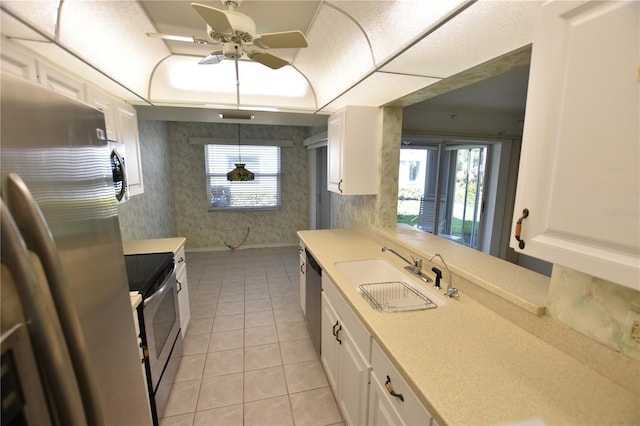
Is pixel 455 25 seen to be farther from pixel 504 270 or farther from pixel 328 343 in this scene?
pixel 328 343

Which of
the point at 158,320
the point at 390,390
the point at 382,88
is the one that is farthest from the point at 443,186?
the point at 158,320

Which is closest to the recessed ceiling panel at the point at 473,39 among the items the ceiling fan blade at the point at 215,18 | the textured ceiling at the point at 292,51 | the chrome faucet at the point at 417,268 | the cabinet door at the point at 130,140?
the textured ceiling at the point at 292,51

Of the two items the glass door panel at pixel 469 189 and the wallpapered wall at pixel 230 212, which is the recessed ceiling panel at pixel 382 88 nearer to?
the glass door panel at pixel 469 189

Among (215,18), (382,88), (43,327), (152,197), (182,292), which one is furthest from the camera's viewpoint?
(152,197)

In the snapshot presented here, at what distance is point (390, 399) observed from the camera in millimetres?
1139

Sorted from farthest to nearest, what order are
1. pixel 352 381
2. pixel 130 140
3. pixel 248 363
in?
pixel 130 140 < pixel 248 363 < pixel 352 381

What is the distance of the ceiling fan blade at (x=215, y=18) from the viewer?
1.30 metres

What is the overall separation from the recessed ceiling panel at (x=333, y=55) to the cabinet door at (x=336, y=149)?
22cm

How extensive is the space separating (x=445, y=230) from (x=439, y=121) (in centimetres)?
193

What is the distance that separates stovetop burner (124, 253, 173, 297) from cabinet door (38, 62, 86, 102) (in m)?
1.05

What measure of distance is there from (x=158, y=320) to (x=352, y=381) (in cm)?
130

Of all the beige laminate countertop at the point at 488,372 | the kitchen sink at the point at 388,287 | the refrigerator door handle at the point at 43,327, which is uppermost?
the refrigerator door handle at the point at 43,327

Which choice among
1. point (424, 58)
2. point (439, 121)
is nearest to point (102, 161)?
point (424, 58)

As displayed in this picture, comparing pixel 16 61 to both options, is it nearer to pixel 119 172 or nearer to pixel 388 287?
pixel 119 172
